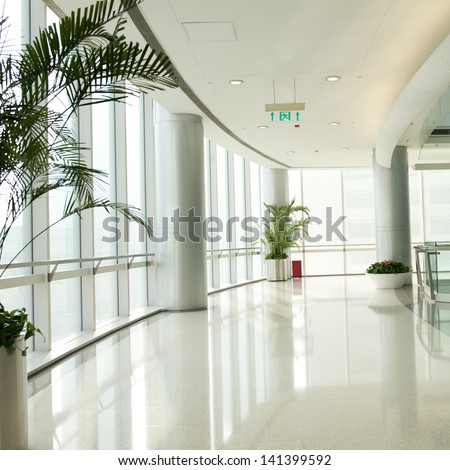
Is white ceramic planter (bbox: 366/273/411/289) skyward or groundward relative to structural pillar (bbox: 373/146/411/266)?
groundward

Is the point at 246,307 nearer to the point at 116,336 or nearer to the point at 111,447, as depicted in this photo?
the point at 116,336

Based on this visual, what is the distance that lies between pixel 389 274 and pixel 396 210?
2031 mm

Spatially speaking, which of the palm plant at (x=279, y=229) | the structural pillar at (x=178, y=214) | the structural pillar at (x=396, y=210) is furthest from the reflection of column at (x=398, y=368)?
the palm plant at (x=279, y=229)

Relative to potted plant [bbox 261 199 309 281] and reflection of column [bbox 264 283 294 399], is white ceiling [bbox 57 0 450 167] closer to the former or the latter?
reflection of column [bbox 264 283 294 399]

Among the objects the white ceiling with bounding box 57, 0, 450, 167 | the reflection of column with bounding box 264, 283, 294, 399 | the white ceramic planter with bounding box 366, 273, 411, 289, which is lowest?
the reflection of column with bounding box 264, 283, 294, 399

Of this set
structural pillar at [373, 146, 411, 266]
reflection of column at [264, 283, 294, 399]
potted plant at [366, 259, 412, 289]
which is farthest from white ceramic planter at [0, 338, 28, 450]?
structural pillar at [373, 146, 411, 266]

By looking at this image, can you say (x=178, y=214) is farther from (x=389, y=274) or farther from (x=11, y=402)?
(x=11, y=402)

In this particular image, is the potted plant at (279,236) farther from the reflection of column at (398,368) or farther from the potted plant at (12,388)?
the potted plant at (12,388)

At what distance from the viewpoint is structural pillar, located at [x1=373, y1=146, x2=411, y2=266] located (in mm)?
15164

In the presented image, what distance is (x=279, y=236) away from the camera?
62.9 ft

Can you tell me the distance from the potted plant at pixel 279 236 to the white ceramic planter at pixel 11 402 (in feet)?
51.0

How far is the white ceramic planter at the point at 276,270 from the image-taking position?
1870cm

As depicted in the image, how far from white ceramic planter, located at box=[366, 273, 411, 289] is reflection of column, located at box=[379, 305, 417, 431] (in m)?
5.35
